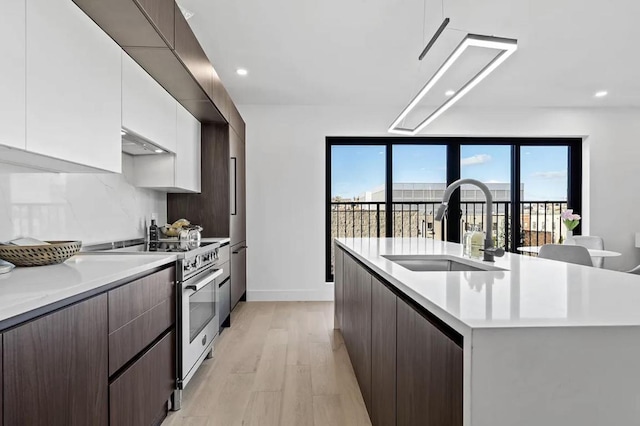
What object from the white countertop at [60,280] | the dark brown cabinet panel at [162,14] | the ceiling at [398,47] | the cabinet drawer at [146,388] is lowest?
the cabinet drawer at [146,388]

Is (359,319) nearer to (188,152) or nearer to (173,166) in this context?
(173,166)

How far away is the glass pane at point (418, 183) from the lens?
513cm

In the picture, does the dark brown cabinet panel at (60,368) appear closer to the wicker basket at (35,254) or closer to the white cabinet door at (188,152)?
the wicker basket at (35,254)

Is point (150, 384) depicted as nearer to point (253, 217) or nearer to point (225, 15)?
point (225, 15)

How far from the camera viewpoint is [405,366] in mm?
1136

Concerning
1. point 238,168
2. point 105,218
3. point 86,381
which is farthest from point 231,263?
point 86,381

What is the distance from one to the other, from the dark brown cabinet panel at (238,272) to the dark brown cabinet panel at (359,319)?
61.1 inches

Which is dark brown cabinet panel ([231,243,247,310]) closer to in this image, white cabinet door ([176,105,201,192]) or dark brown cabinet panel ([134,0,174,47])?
white cabinet door ([176,105,201,192])

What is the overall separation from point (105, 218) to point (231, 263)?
1.43 metres

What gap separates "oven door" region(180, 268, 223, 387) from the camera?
2125 mm

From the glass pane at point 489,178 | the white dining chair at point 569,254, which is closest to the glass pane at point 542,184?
the glass pane at point 489,178

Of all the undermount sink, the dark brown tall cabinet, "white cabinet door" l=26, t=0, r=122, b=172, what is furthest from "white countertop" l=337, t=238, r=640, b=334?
the dark brown tall cabinet

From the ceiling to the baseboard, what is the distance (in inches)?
95.9

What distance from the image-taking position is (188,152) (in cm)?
332
